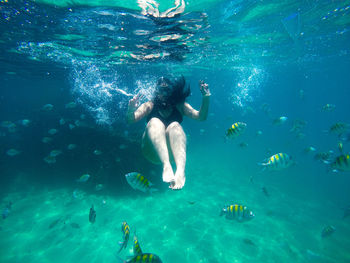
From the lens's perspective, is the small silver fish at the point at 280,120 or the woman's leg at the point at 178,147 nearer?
the woman's leg at the point at 178,147

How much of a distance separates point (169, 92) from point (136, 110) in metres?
1.12

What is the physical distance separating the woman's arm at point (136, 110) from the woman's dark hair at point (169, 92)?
0.29 metres

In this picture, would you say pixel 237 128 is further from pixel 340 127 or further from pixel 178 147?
pixel 340 127

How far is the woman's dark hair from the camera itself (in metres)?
5.58

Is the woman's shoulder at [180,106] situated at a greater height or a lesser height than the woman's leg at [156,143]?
greater

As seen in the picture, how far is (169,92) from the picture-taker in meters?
5.59

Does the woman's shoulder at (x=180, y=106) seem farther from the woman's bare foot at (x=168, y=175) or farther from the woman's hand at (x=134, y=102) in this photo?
the woman's bare foot at (x=168, y=175)

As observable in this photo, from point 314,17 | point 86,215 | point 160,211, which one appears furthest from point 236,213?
point 314,17

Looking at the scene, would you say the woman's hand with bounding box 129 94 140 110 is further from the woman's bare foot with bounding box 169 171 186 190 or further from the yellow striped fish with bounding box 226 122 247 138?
the yellow striped fish with bounding box 226 122 247 138

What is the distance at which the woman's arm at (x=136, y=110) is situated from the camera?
4.86 m

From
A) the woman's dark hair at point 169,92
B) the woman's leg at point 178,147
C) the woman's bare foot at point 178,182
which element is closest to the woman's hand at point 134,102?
the woman's dark hair at point 169,92

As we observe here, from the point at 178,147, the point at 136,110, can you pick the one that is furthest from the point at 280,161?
the point at 136,110

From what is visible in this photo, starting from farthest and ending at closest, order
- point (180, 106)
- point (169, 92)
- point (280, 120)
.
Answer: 1. point (280, 120)
2. point (180, 106)
3. point (169, 92)

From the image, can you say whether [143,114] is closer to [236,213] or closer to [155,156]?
[155,156]
